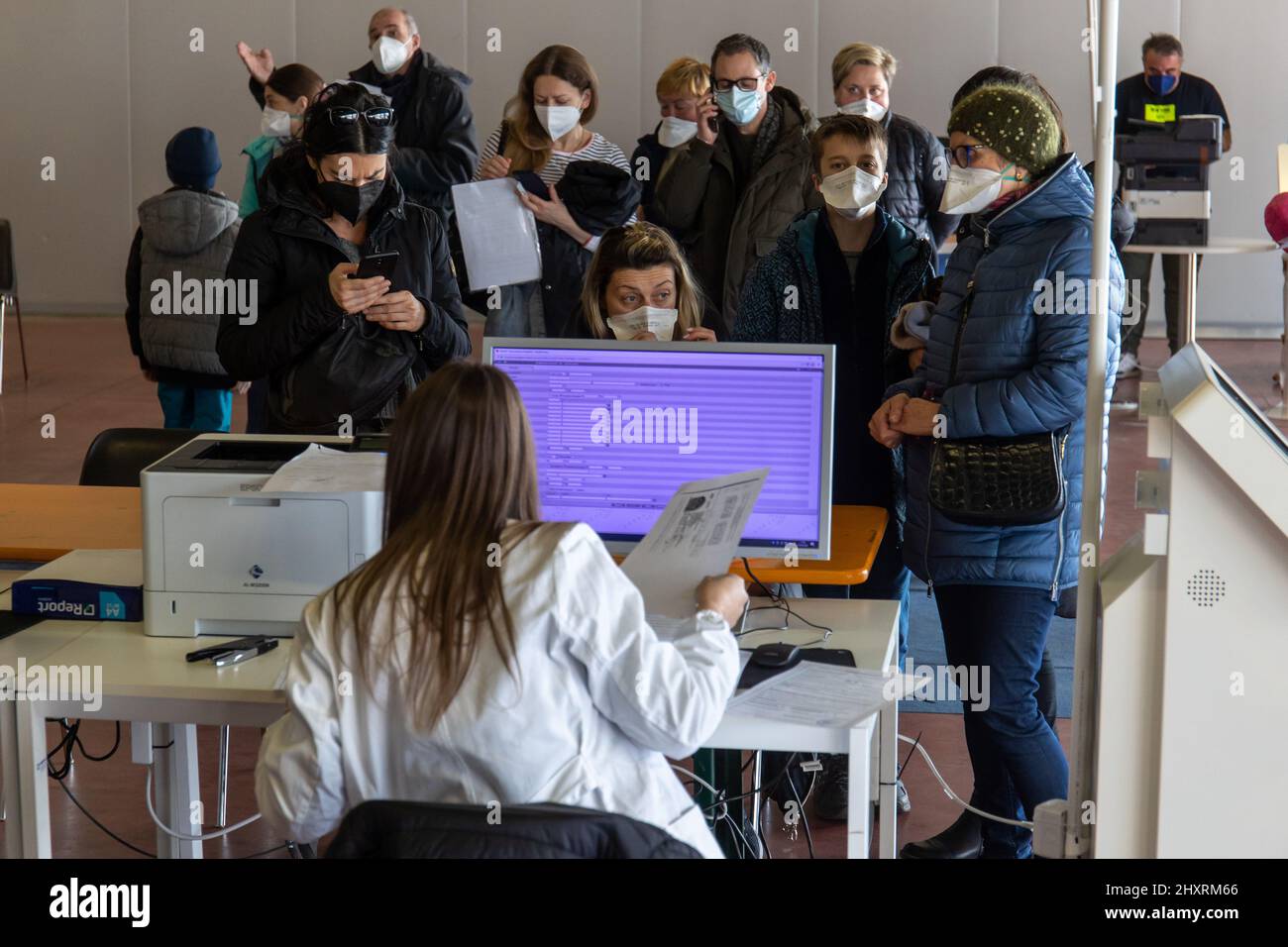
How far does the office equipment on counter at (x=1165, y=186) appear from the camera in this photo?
7.30 m

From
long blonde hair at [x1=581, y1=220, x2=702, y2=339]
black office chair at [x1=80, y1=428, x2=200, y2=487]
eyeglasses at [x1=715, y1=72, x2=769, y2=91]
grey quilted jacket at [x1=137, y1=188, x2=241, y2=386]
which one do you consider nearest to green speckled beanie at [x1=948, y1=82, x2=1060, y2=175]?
long blonde hair at [x1=581, y1=220, x2=702, y2=339]

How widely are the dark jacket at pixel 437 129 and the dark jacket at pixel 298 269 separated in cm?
214

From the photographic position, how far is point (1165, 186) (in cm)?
745

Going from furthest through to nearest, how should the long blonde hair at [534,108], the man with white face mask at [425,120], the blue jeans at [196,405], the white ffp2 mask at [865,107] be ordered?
the man with white face mask at [425,120] → the blue jeans at [196,405] → the white ffp2 mask at [865,107] → the long blonde hair at [534,108]

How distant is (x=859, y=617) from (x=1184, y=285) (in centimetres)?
538

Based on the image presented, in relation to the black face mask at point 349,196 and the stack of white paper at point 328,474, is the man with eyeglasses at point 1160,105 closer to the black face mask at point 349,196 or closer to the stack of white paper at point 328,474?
the black face mask at point 349,196

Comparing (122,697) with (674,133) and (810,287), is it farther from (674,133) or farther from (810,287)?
(674,133)

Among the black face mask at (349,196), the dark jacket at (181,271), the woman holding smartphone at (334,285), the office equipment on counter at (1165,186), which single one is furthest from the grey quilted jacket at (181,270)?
the office equipment on counter at (1165,186)

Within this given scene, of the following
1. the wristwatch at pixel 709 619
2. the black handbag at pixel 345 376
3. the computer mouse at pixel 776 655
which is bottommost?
the computer mouse at pixel 776 655

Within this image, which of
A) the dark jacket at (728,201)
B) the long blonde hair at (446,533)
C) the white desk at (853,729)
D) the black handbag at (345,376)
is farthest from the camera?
the dark jacket at (728,201)
